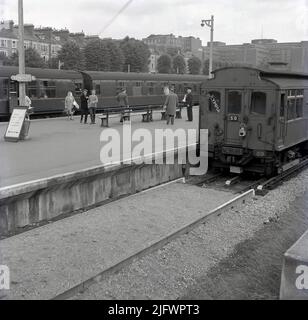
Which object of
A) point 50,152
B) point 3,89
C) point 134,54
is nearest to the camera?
point 50,152

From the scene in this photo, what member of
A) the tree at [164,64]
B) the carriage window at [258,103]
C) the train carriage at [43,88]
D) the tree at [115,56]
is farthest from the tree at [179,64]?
the carriage window at [258,103]

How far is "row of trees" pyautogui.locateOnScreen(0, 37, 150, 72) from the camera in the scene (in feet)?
172

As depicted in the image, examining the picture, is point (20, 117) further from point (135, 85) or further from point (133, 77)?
point (135, 85)

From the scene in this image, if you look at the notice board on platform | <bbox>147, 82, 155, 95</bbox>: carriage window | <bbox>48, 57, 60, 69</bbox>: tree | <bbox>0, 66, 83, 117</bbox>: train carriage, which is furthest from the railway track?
<bbox>48, 57, 60, 69</bbox>: tree

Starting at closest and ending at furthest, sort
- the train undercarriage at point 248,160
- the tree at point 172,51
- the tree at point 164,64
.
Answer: the train undercarriage at point 248,160 < the tree at point 172,51 < the tree at point 164,64

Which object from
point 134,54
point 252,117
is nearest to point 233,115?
point 252,117

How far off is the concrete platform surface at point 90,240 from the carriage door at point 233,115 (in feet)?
8.33

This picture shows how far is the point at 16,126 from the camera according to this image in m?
14.3

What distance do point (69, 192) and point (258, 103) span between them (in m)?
5.92

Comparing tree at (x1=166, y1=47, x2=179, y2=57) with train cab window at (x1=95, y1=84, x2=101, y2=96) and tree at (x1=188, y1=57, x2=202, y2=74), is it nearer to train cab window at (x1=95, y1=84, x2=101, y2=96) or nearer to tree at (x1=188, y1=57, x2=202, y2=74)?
tree at (x1=188, y1=57, x2=202, y2=74)

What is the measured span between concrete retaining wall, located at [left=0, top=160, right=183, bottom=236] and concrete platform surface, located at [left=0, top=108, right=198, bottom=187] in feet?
1.21

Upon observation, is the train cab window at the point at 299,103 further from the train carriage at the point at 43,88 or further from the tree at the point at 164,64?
the tree at the point at 164,64

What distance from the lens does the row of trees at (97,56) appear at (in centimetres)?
5247

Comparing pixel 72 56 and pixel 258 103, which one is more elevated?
pixel 72 56
